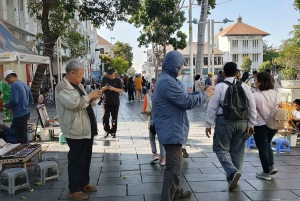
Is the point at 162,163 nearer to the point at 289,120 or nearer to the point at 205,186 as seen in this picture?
the point at 205,186

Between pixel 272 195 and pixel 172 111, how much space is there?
1.88 metres

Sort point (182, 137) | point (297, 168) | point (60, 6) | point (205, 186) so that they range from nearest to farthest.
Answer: point (182, 137), point (205, 186), point (297, 168), point (60, 6)

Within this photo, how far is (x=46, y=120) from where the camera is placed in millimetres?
7516

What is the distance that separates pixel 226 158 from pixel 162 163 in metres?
1.47

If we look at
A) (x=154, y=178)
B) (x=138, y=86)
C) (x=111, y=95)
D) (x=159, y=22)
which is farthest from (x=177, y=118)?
(x=159, y=22)

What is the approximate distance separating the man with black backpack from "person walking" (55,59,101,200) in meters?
1.54

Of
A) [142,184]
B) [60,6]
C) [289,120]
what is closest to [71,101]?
[142,184]

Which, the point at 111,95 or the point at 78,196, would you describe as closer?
the point at 78,196

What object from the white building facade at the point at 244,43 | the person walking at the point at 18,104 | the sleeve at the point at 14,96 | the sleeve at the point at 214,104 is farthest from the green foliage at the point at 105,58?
the sleeve at the point at 214,104

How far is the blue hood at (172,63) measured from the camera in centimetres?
329

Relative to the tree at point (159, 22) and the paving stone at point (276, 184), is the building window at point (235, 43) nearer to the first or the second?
the tree at point (159, 22)

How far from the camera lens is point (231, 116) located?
395 centimetres

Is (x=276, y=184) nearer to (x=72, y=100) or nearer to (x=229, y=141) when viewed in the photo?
(x=229, y=141)

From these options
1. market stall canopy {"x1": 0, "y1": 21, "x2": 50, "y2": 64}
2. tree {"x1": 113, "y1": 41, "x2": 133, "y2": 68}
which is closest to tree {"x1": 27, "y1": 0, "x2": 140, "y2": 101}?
market stall canopy {"x1": 0, "y1": 21, "x2": 50, "y2": 64}
